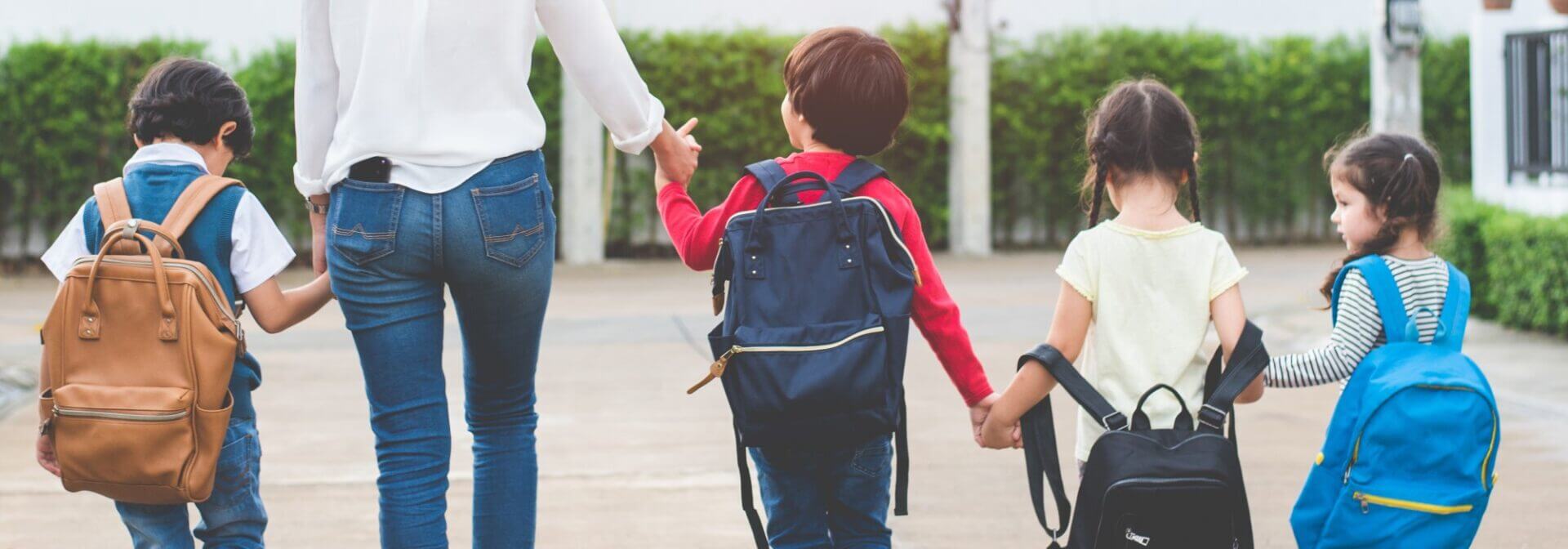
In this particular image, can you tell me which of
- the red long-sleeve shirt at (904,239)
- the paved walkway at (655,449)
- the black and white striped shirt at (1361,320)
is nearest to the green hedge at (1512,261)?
the paved walkway at (655,449)

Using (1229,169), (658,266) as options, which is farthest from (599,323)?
(1229,169)

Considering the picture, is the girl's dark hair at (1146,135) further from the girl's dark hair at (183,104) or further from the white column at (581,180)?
the white column at (581,180)

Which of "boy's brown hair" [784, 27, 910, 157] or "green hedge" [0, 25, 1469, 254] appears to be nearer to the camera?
"boy's brown hair" [784, 27, 910, 157]

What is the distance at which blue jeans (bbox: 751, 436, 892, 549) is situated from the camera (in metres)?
3.08

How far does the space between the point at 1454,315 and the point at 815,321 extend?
46.2 inches

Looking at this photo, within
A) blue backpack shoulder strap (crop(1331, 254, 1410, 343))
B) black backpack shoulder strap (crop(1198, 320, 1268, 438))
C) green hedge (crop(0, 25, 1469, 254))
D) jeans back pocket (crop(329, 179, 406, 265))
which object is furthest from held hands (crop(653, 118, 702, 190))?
green hedge (crop(0, 25, 1469, 254))

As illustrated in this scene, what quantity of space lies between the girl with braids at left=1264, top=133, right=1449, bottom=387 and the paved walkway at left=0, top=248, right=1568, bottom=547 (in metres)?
1.48

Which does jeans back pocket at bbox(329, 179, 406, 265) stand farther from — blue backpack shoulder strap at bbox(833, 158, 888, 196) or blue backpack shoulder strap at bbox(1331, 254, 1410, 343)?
blue backpack shoulder strap at bbox(1331, 254, 1410, 343)

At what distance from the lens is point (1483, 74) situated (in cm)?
981

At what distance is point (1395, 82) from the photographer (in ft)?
29.3

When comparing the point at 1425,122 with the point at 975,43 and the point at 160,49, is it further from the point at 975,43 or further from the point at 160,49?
the point at 160,49

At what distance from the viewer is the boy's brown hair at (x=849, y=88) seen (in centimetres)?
308

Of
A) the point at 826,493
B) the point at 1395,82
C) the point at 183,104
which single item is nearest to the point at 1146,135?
the point at 826,493

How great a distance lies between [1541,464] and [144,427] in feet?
14.3
